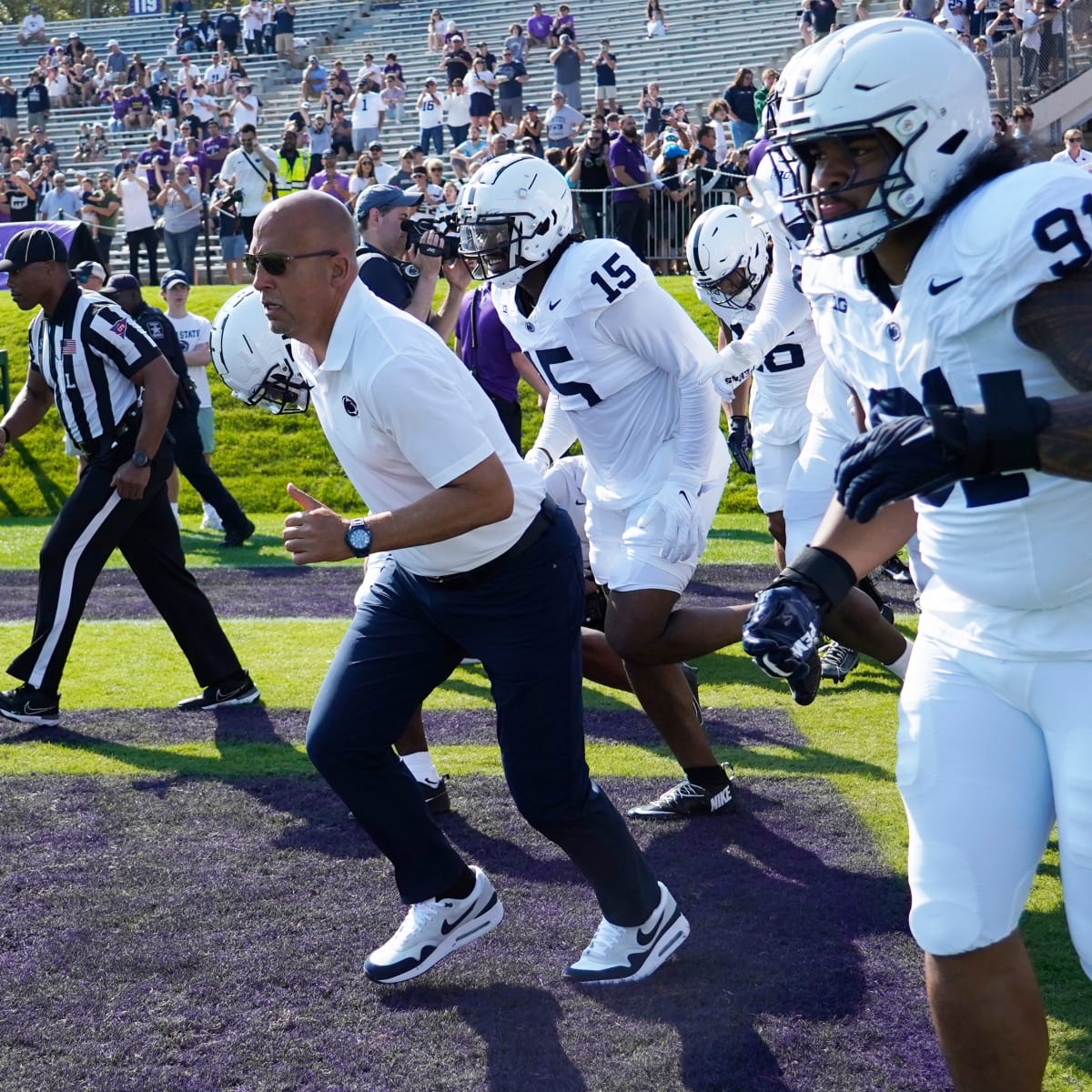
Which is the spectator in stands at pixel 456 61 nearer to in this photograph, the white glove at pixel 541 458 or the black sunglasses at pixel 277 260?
the white glove at pixel 541 458

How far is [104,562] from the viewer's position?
20.9 ft

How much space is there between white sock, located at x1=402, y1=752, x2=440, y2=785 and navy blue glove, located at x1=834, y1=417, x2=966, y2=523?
294 centimetres

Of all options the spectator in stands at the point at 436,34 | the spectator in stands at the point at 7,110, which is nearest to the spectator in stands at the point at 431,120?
the spectator in stands at the point at 436,34

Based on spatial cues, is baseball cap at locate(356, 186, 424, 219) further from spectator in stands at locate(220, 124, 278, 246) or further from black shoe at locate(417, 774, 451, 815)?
spectator in stands at locate(220, 124, 278, 246)

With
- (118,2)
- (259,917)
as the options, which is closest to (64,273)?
(259,917)

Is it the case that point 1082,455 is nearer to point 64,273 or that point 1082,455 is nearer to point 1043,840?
point 1043,840

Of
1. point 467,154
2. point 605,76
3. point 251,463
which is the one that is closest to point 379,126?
point 605,76

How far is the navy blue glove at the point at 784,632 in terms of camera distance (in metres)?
2.56

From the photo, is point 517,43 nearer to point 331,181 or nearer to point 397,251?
point 331,181

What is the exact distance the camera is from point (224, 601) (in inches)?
370

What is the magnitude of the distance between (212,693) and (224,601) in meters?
2.80

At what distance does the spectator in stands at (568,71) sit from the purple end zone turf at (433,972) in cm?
1975

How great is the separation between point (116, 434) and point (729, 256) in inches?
126

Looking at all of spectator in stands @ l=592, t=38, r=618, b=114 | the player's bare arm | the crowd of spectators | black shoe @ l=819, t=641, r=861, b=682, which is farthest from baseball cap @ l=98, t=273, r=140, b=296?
spectator in stands @ l=592, t=38, r=618, b=114
